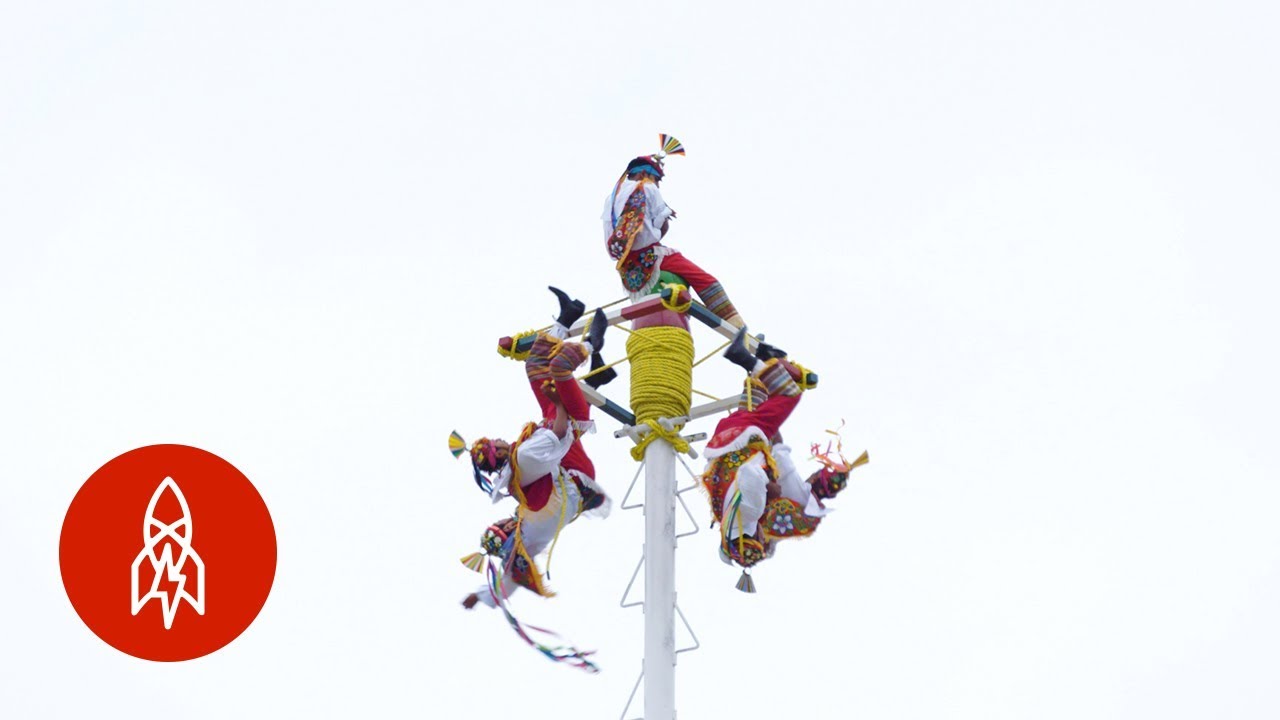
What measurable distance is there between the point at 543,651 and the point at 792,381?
2248mm

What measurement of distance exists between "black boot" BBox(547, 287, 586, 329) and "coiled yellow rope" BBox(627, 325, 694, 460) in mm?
409

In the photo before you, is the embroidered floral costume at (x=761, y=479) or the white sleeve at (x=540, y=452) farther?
the white sleeve at (x=540, y=452)

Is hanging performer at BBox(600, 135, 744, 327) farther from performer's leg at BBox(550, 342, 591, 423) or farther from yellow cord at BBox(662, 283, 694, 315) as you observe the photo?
performer's leg at BBox(550, 342, 591, 423)

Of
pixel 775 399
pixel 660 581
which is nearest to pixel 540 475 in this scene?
pixel 660 581

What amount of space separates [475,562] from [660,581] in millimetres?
1396

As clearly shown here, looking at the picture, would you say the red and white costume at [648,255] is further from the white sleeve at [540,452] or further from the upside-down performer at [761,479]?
the white sleeve at [540,452]

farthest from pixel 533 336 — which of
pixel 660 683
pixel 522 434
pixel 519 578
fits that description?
pixel 660 683

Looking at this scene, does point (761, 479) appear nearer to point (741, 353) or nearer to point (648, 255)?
point (741, 353)

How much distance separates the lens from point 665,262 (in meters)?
12.8

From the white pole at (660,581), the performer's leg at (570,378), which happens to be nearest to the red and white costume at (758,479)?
the white pole at (660,581)

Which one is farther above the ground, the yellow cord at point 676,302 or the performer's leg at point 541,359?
the yellow cord at point 676,302

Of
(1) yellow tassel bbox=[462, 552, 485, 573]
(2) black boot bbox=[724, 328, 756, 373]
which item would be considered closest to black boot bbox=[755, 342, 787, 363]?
(2) black boot bbox=[724, 328, 756, 373]

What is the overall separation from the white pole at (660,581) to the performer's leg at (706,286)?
96cm

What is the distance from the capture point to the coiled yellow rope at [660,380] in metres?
12.4
